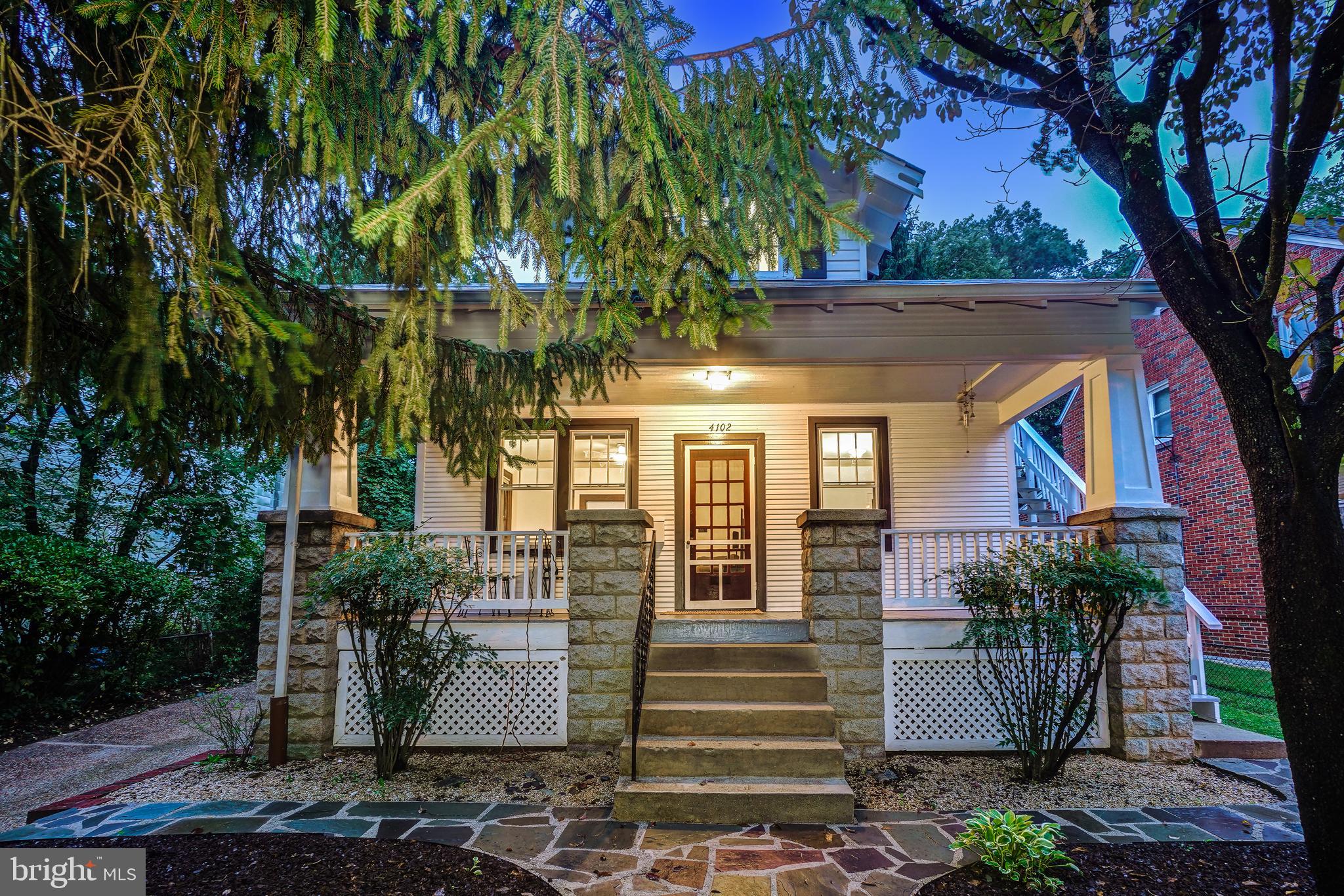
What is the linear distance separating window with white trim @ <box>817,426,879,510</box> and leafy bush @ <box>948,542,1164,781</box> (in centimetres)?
276

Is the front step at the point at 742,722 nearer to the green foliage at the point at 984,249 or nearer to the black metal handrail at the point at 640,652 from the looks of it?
the black metal handrail at the point at 640,652

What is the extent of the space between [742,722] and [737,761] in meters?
0.34


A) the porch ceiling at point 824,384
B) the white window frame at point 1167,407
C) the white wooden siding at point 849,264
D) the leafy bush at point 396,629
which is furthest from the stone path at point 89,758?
the white window frame at point 1167,407

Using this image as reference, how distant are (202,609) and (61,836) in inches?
231

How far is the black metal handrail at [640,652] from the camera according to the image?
4.21 metres

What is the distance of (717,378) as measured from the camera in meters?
6.60

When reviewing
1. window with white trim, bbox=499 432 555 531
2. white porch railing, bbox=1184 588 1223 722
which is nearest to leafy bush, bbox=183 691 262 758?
window with white trim, bbox=499 432 555 531

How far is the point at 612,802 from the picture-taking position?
4199 millimetres

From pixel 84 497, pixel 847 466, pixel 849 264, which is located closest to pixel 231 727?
pixel 84 497

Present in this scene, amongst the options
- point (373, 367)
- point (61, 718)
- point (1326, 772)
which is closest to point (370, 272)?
point (373, 367)

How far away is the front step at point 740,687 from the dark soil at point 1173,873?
1.66 metres

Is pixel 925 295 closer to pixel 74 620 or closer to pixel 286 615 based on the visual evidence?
pixel 286 615

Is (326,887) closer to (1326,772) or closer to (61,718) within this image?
(1326,772)

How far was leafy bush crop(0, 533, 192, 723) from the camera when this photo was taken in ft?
21.5
